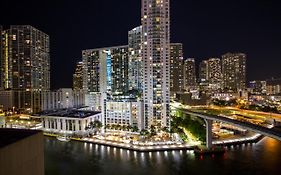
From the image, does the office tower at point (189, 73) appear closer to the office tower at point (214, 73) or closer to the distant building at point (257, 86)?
the office tower at point (214, 73)

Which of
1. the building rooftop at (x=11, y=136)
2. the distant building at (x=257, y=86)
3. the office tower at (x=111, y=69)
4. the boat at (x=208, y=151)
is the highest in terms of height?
the office tower at (x=111, y=69)

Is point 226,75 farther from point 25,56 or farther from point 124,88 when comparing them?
point 25,56

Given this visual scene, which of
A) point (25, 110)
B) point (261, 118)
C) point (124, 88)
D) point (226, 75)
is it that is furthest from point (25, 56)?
point (226, 75)

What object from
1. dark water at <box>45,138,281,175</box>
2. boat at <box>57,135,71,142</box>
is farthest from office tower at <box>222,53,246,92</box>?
boat at <box>57,135,71,142</box>

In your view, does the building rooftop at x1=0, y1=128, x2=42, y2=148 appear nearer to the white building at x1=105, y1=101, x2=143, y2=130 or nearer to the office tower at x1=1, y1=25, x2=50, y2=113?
the white building at x1=105, y1=101, x2=143, y2=130

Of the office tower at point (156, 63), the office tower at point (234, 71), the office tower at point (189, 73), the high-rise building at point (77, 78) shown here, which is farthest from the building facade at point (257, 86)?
the office tower at point (156, 63)
